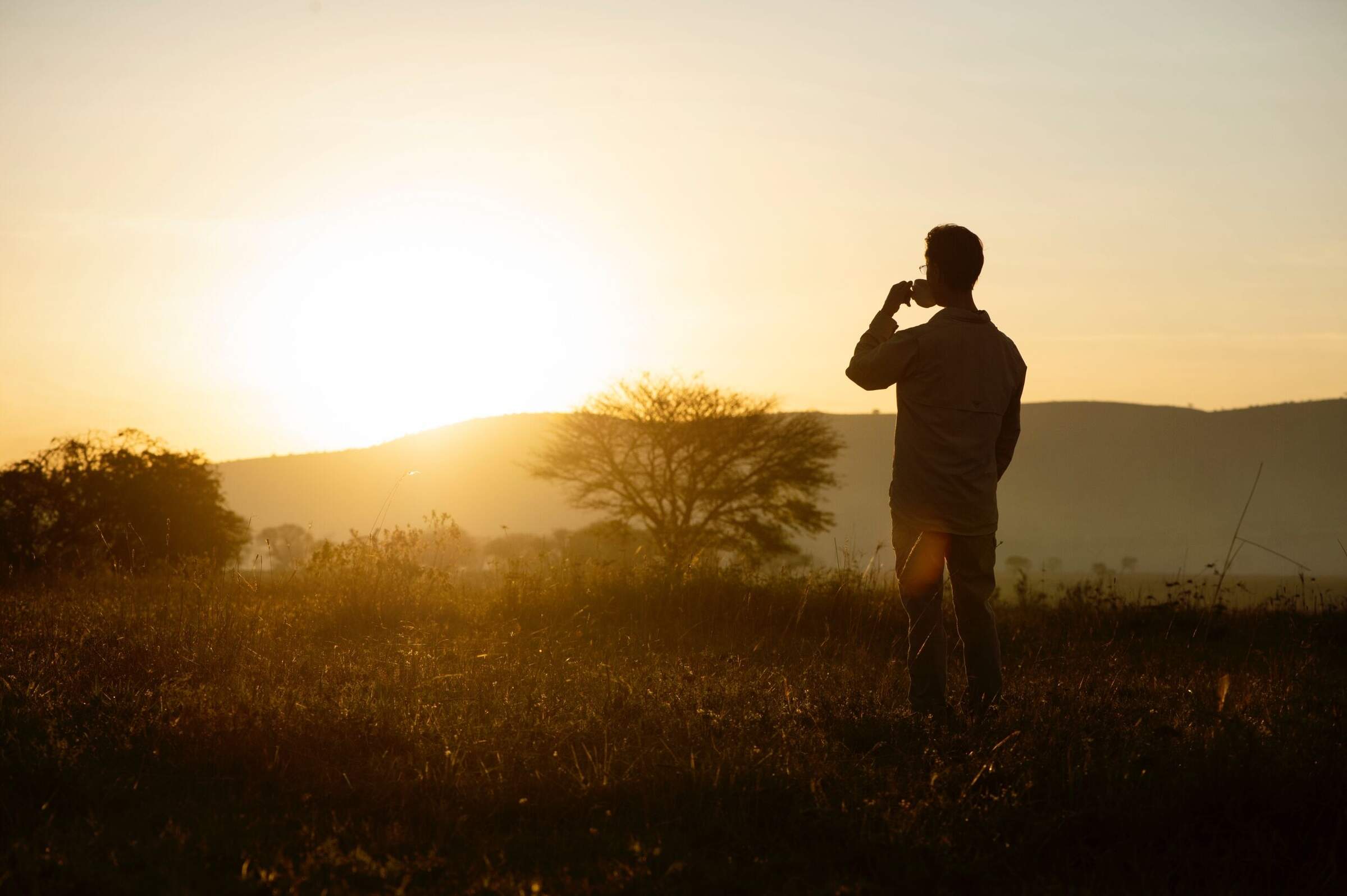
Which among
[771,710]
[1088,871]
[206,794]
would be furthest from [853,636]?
[206,794]

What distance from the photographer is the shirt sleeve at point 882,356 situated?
4523 mm

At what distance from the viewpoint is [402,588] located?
8.14 m

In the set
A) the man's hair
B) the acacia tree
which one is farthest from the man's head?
the acacia tree

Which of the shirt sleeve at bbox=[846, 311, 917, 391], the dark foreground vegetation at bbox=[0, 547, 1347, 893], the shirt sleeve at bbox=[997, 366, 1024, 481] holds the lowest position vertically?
the dark foreground vegetation at bbox=[0, 547, 1347, 893]

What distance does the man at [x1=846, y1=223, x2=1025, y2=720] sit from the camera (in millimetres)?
4504

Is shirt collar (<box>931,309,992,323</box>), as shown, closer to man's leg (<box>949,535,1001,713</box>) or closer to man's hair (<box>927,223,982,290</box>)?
man's hair (<box>927,223,982,290</box>)

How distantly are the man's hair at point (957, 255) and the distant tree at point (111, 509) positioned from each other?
9.81 m

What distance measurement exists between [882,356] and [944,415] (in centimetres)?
39

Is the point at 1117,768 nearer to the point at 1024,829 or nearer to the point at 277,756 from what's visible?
the point at 1024,829

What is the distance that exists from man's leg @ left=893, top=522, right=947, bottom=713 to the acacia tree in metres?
27.5

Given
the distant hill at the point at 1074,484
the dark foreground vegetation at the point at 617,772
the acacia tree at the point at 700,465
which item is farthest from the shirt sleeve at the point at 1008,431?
the distant hill at the point at 1074,484

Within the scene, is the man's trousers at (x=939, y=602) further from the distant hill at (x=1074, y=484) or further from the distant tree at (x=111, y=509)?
the distant hill at (x=1074, y=484)

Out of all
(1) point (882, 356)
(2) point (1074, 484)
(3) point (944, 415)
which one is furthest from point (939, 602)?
(2) point (1074, 484)

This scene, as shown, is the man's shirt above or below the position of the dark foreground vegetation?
above
